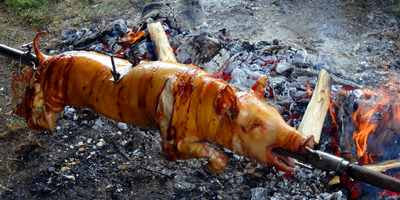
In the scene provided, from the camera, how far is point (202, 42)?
5.82m

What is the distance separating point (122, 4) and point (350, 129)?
7910 millimetres

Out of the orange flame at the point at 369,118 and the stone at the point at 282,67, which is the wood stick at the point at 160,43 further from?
the orange flame at the point at 369,118

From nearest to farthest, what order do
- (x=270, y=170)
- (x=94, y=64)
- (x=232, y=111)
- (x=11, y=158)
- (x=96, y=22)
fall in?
(x=232, y=111) → (x=94, y=64) → (x=270, y=170) → (x=11, y=158) → (x=96, y=22)

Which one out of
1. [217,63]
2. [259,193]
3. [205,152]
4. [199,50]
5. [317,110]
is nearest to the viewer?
[205,152]

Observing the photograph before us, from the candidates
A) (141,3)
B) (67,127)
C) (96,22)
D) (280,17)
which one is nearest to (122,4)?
(141,3)

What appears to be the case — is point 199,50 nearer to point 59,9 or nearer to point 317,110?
point 317,110

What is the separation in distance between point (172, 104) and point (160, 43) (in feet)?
10.9

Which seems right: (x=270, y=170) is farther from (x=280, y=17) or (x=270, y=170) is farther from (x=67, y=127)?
(x=280, y=17)

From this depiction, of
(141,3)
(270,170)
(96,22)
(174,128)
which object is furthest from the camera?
(141,3)

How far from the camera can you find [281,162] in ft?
8.57

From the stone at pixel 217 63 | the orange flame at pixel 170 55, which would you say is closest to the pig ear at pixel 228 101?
the stone at pixel 217 63

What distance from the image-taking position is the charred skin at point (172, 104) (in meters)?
2.63

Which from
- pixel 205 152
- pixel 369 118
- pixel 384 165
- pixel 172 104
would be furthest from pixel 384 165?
pixel 172 104

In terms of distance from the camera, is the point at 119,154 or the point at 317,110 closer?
the point at 317,110
